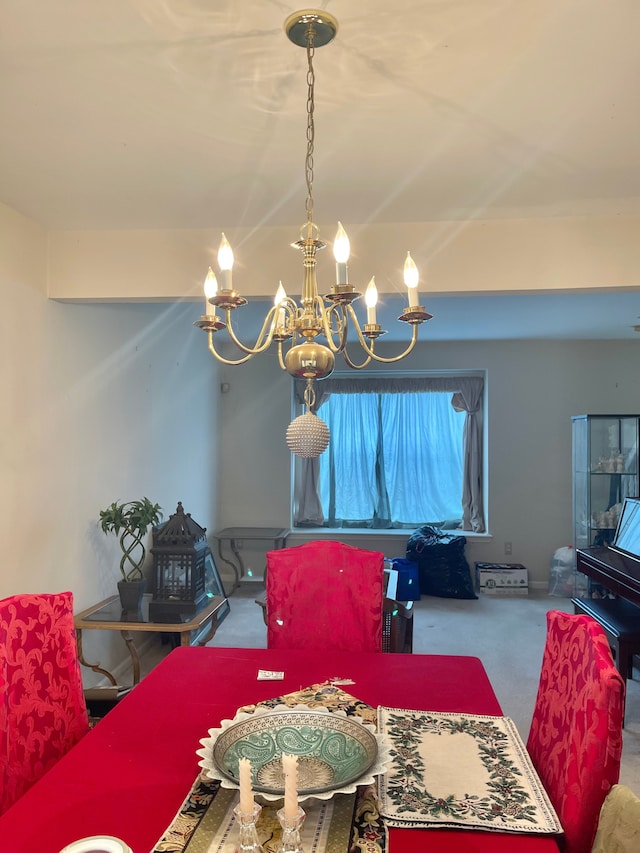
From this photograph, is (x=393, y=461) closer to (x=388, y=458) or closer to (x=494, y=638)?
(x=388, y=458)

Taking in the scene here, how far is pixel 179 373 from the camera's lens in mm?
4863

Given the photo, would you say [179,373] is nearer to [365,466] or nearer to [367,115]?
[365,466]

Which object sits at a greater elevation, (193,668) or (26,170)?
(26,170)

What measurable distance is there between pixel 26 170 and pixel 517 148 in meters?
1.77

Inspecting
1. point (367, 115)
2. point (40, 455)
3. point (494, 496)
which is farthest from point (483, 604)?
point (367, 115)

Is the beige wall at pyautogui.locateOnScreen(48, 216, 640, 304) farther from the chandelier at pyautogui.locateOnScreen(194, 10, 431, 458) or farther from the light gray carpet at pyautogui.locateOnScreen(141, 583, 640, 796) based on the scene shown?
the light gray carpet at pyautogui.locateOnScreen(141, 583, 640, 796)

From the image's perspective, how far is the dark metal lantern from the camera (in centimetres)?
316

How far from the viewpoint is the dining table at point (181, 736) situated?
1077 millimetres

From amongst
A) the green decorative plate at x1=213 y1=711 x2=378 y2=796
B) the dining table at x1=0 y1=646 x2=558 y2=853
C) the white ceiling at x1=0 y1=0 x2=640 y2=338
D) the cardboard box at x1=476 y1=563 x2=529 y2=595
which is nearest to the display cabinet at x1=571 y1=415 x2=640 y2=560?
the cardboard box at x1=476 y1=563 x2=529 y2=595

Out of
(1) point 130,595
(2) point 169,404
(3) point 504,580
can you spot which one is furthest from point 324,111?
(3) point 504,580

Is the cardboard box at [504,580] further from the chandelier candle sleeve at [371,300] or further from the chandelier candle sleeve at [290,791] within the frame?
the chandelier candle sleeve at [290,791]

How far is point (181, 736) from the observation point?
145cm

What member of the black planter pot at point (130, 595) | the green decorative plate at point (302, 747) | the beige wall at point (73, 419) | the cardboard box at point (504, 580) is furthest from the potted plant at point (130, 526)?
the cardboard box at point (504, 580)

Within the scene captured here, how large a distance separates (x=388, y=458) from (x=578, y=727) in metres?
5.32
